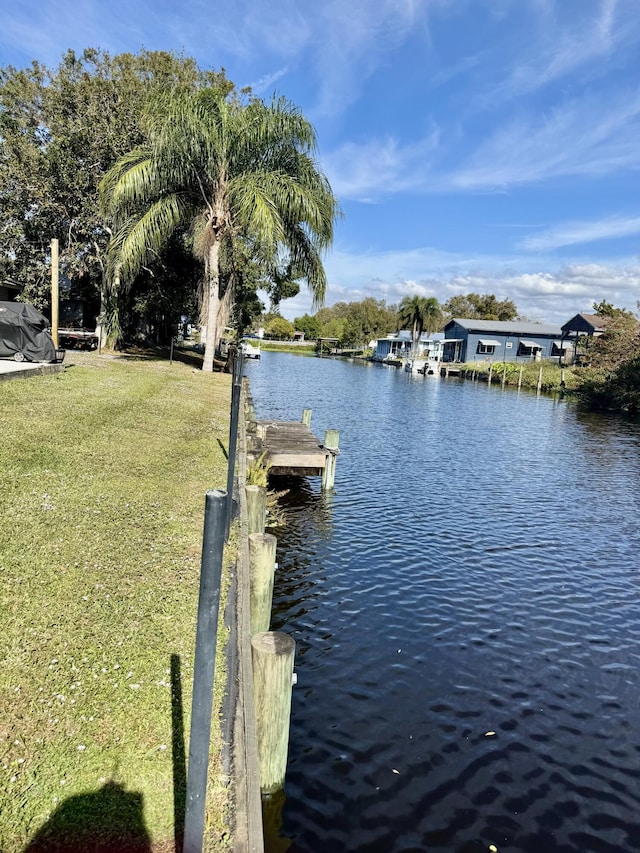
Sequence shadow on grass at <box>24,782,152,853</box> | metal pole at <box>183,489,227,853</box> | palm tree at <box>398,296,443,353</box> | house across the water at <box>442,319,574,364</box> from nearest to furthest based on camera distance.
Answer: metal pole at <box>183,489,227,853</box> → shadow on grass at <box>24,782,152,853</box> → house across the water at <box>442,319,574,364</box> → palm tree at <box>398,296,443,353</box>

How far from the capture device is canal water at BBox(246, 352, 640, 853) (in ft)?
15.5

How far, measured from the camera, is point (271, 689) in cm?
419

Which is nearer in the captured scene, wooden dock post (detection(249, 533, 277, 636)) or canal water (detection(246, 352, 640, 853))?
canal water (detection(246, 352, 640, 853))

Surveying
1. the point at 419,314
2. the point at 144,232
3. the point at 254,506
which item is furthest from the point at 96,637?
the point at 419,314

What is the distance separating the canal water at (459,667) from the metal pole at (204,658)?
222cm

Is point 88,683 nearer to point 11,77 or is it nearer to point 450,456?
point 450,456

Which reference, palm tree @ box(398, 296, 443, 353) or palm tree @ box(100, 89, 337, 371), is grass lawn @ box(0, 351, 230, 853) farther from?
palm tree @ box(398, 296, 443, 353)

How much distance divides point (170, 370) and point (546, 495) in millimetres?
16547

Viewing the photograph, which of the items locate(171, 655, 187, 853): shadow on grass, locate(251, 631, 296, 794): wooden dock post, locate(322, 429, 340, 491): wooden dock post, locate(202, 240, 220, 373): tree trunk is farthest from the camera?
locate(202, 240, 220, 373): tree trunk

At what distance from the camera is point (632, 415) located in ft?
119

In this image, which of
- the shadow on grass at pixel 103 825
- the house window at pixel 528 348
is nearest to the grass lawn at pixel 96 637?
the shadow on grass at pixel 103 825

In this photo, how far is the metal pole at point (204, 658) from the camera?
7.23 feet

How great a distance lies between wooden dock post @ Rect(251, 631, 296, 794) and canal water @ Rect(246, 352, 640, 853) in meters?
0.57

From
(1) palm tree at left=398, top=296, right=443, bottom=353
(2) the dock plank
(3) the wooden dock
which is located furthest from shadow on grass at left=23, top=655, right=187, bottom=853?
(1) palm tree at left=398, top=296, right=443, bottom=353
